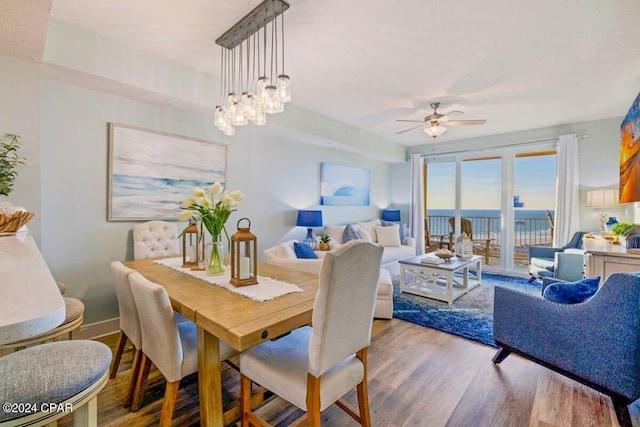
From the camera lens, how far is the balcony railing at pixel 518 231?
18.9 feet

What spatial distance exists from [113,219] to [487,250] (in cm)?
638

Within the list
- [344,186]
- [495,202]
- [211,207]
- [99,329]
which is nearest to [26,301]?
[211,207]

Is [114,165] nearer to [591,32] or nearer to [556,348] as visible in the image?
[556,348]

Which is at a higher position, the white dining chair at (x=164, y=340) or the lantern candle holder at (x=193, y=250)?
the lantern candle holder at (x=193, y=250)

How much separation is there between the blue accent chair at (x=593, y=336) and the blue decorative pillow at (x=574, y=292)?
0.10 m

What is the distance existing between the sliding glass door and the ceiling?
157cm

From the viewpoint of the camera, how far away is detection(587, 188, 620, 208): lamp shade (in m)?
3.99

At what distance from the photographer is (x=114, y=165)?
2.85 meters

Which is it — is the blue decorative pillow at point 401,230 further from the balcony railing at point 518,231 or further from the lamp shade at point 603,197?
the lamp shade at point 603,197

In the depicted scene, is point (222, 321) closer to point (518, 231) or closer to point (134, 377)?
point (134, 377)

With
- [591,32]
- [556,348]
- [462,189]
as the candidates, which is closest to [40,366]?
[556,348]

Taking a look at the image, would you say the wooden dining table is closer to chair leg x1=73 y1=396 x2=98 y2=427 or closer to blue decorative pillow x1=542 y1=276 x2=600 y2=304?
chair leg x1=73 y1=396 x2=98 y2=427

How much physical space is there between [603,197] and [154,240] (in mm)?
5779

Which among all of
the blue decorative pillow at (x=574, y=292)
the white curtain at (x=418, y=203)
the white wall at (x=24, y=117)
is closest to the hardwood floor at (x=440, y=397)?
the blue decorative pillow at (x=574, y=292)
